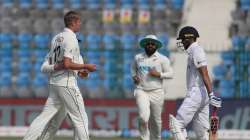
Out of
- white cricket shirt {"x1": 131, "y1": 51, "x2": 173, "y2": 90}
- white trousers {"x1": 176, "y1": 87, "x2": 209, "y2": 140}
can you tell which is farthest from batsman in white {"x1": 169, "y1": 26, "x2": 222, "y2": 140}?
white cricket shirt {"x1": 131, "y1": 51, "x2": 173, "y2": 90}

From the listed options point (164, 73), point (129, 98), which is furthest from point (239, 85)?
point (164, 73)

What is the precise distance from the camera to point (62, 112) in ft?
40.7

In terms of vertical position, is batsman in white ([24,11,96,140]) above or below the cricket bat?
above

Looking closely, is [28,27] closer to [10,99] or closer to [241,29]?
[10,99]

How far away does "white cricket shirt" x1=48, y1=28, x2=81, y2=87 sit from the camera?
12.0 meters

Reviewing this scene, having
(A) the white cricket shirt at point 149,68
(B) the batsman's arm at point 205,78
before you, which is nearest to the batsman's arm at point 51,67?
(B) the batsman's arm at point 205,78

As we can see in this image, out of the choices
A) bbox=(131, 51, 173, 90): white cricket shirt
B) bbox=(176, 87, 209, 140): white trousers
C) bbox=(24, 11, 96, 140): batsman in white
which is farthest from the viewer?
bbox=(131, 51, 173, 90): white cricket shirt

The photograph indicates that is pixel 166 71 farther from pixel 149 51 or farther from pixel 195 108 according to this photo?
pixel 195 108

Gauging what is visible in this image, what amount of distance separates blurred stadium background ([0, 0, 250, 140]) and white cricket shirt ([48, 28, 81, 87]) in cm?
918

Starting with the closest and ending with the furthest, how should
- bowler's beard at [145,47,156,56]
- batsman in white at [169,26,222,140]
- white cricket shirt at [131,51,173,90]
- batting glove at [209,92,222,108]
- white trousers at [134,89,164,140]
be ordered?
batting glove at [209,92,222,108] → batsman in white at [169,26,222,140] → white trousers at [134,89,164,140] → white cricket shirt at [131,51,173,90] → bowler's beard at [145,47,156,56]

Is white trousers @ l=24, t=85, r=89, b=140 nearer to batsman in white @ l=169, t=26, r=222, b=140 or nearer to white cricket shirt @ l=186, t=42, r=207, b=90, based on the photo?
batsman in white @ l=169, t=26, r=222, b=140

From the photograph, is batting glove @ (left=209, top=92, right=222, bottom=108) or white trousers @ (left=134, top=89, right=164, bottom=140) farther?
white trousers @ (left=134, top=89, right=164, bottom=140)

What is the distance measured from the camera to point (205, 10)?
2628 centimetres

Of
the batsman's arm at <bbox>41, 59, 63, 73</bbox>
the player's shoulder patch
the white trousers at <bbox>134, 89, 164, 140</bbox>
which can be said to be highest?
the player's shoulder patch
